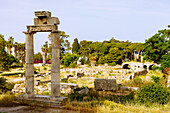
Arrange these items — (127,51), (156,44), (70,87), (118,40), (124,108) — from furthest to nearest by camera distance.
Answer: (118,40), (127,51), (156,44), (70,87), (124,108)

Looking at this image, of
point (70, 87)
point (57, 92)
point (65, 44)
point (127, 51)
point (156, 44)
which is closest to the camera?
point (57, 92)

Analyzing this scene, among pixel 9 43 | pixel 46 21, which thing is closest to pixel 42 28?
pixel 46 21

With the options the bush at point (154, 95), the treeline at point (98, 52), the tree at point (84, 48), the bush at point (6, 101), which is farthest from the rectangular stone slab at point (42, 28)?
the tree at point (84, 48)

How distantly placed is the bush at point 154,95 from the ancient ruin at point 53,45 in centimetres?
462

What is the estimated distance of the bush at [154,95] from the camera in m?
9.98

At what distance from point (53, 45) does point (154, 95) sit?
6090 millimetres

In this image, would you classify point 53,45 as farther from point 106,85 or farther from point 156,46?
point 156,46

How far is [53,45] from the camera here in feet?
32.1

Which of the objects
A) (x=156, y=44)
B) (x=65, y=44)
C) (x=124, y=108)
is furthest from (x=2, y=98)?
(x=65, y=44)

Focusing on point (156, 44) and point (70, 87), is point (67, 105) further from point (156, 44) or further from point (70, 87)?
point (156, 44)

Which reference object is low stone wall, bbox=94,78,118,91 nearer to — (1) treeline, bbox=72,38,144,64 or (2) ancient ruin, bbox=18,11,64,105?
(2) ancient ruin, bbox=18,11,64,105

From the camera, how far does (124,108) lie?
8.52 m

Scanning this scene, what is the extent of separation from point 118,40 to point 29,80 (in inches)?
3135

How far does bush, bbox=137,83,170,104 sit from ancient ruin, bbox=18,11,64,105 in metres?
4.62
